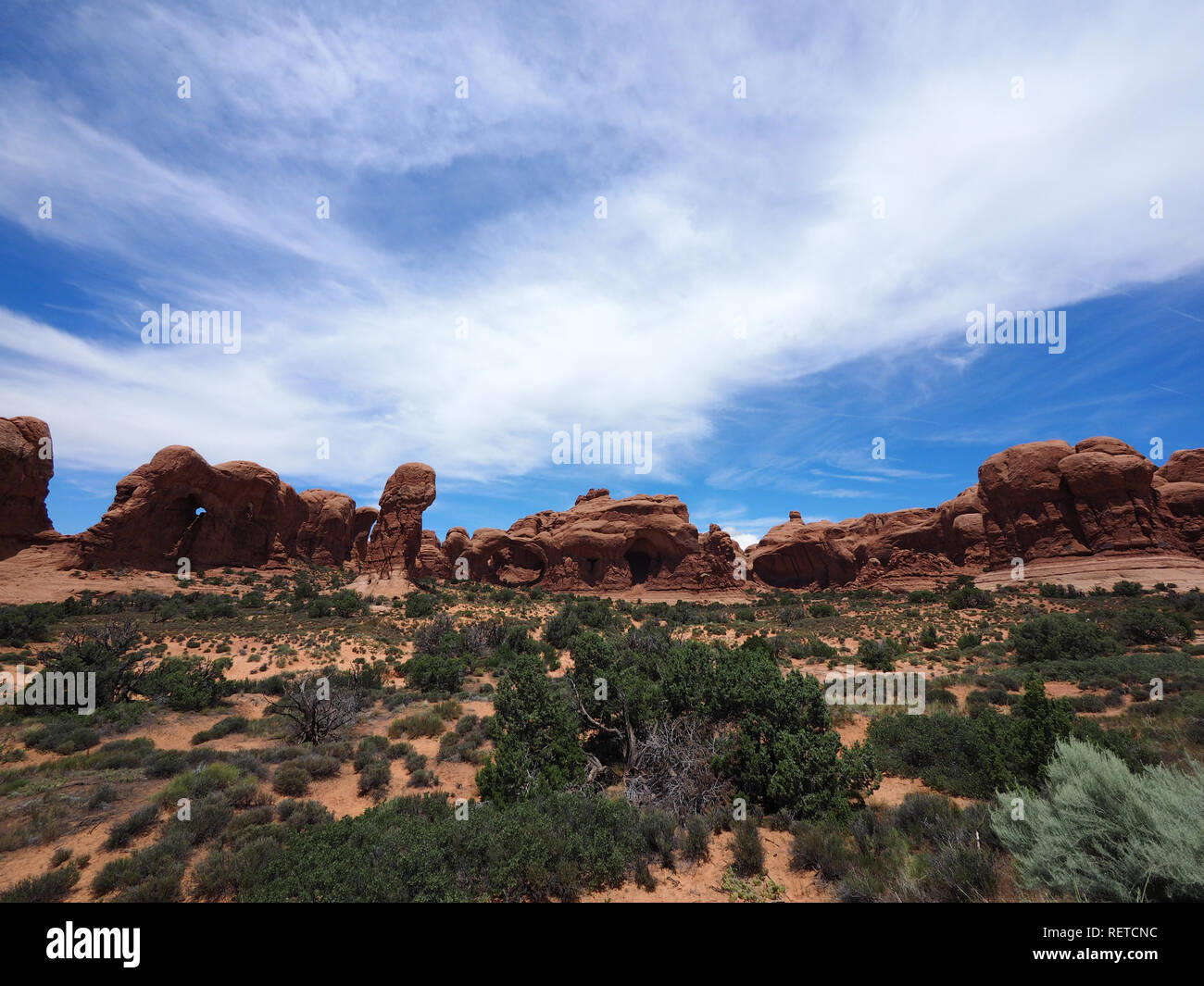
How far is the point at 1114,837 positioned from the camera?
4191 millimetres

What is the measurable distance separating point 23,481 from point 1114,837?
47408mm

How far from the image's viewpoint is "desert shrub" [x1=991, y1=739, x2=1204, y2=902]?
3572mm

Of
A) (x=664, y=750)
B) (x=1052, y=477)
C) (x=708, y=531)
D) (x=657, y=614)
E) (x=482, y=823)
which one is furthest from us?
(x=708, y=531)

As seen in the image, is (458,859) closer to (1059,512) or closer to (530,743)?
(530,743)

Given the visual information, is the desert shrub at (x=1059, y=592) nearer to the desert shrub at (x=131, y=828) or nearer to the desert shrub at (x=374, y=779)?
the desert shrub at (x=374, y=779)

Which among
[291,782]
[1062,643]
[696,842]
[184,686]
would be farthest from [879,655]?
[184,686]

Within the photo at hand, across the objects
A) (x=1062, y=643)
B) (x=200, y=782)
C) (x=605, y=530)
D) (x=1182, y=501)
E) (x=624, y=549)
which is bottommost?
(x=200, y=782)

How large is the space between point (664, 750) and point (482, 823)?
11.1ft

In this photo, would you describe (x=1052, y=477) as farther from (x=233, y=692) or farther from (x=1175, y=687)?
(x=233, y=692)

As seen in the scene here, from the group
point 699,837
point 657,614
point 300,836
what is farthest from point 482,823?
point 657,614

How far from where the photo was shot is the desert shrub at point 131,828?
21.6 ft
